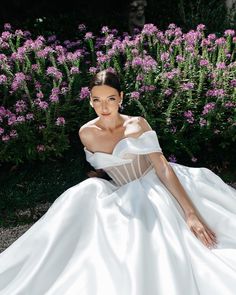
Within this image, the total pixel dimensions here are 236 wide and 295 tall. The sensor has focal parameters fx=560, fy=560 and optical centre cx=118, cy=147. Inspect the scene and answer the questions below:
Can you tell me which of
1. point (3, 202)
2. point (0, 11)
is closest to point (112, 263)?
point (3, 202)

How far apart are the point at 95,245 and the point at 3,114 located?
2239 millimetres

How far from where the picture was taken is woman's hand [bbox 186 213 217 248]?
298cm

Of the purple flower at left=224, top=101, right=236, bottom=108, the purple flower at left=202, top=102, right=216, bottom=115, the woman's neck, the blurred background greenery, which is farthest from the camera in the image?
the purple flower at left=224, top=101, right=236, bottom=108

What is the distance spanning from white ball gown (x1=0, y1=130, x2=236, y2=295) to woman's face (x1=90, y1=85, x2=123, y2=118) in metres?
0.19

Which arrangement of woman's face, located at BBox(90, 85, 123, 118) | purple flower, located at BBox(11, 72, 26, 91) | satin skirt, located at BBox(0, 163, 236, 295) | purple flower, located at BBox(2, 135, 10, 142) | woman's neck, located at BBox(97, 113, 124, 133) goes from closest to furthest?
satin skirt, located at BBox(0, 163, 236, 295) → woman's face, located at BBox(90, 85, 123, 118) → woman's neck, located at BBox(97, 113, 124, 133) → purple flower, located at BBox(2, 135, 10, 142) → purple flower, located at BBox(11, 72, 26, 91)

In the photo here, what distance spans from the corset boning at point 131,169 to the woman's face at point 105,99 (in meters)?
0.29

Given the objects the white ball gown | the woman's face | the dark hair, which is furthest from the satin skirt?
the dark hair

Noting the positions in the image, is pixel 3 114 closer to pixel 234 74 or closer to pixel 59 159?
pixel 59 159

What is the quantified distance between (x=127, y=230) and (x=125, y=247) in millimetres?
113

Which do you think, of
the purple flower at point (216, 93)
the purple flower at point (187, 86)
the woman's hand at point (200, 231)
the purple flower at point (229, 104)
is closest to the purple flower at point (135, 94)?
the purple flower at point (187, 86)

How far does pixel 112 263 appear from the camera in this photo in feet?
9.22


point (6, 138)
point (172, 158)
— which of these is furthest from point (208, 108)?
point (6, 138)

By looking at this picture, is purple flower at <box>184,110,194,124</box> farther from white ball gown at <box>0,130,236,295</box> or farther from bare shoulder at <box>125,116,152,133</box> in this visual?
bare shoulder at <box>125,116,152,133</box>

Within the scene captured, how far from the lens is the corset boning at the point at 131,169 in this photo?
130 inches
